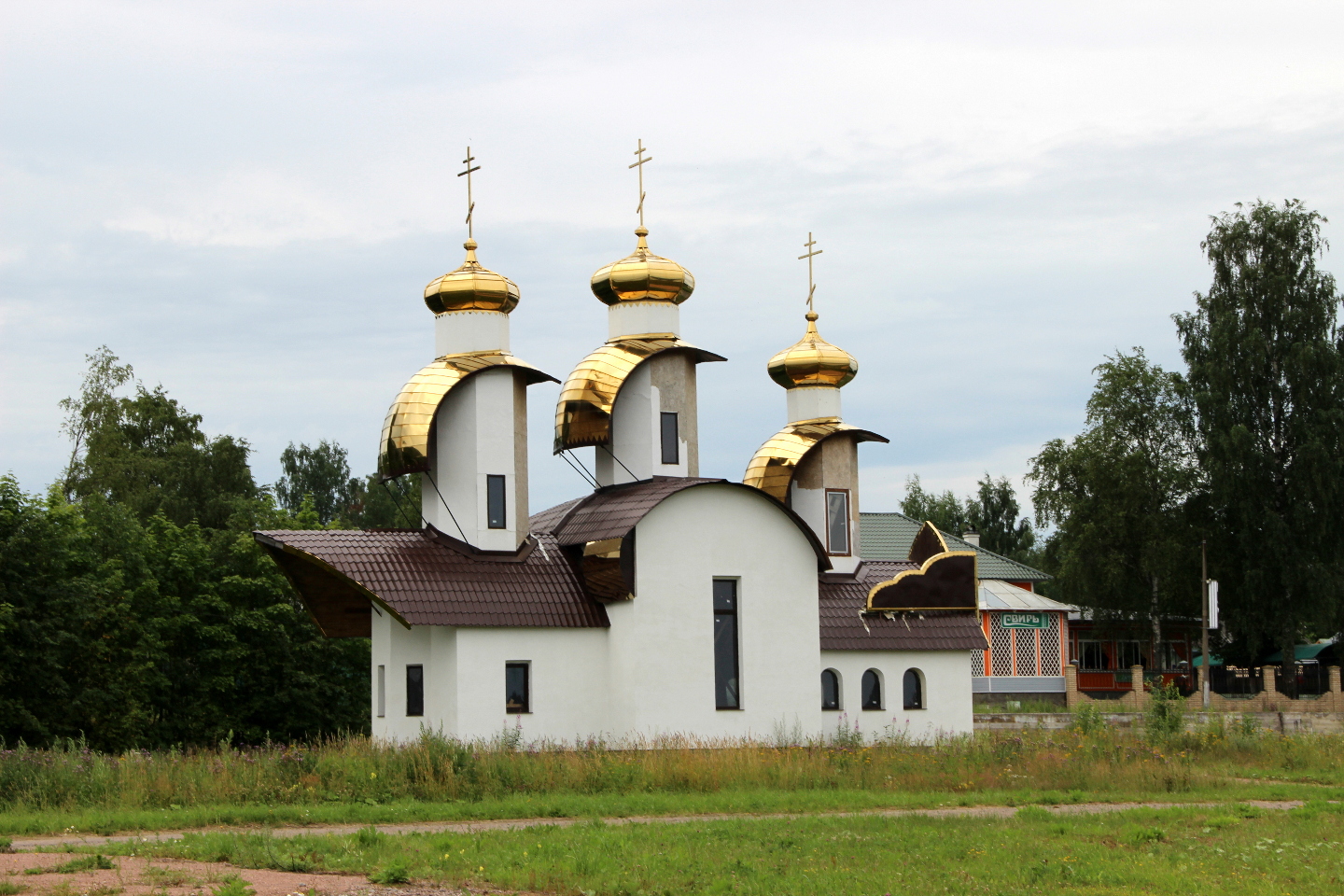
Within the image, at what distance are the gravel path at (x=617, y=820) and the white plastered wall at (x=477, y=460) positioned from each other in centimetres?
825

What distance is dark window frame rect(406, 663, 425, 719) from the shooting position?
2075 cm

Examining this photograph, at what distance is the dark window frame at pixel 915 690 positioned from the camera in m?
24.0

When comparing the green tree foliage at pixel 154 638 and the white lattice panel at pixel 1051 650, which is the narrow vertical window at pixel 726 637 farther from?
the white lattice panel at pixel 1051 650

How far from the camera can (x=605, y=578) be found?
2058 cm

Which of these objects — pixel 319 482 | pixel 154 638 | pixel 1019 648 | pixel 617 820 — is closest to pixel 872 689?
pixel 617 820

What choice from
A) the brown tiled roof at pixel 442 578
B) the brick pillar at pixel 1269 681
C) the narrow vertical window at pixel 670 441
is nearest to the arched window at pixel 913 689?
the narrow vertical window at pixel 670 441

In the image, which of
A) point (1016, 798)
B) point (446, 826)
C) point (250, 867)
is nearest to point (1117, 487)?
point (1016, 798)

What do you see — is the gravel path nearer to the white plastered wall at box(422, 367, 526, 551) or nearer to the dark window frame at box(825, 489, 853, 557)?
the white plastered wall at box(422, 367, 526, 551)

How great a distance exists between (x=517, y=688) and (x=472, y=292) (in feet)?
19.3

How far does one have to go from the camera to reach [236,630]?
28406 mm

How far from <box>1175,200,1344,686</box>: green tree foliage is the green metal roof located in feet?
20.5

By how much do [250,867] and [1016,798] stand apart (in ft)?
26.3

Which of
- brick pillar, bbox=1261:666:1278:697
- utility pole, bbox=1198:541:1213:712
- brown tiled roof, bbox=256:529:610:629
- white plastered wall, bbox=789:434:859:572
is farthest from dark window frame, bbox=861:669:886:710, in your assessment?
brick pillar, bbox=1261:666:1278:697

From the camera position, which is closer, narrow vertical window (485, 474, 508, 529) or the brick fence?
narrow vertical window (485, 474, 508, 529)
